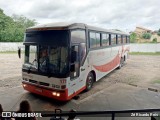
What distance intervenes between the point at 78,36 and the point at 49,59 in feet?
4.79

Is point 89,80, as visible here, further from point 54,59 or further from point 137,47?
point 137,47

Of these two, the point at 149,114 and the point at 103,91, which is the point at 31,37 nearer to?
the point at 103,91

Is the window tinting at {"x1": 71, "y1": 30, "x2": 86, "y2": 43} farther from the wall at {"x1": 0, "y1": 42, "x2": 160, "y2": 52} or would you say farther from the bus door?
the wall at {"x1": 0, "y1": 42, "x2": 160, "y2": 52}

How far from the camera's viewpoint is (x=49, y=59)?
221 inches

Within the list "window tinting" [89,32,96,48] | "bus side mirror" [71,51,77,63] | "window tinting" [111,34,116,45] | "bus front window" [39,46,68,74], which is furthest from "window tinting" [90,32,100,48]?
"window tinting" [111,34,116,45]

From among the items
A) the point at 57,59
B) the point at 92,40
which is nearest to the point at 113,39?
the point at 92,40

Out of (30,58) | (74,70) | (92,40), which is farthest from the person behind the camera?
(92,40)

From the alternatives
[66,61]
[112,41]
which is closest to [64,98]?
[66,61]

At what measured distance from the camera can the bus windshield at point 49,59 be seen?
5.49 meters

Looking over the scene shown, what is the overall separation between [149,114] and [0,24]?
37518mm

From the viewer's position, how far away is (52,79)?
560cm

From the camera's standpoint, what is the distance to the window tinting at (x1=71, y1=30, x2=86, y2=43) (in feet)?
19.0

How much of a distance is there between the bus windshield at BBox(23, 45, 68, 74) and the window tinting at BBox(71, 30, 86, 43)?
0.60m

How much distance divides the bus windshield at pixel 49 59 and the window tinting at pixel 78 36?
0.60 meters
